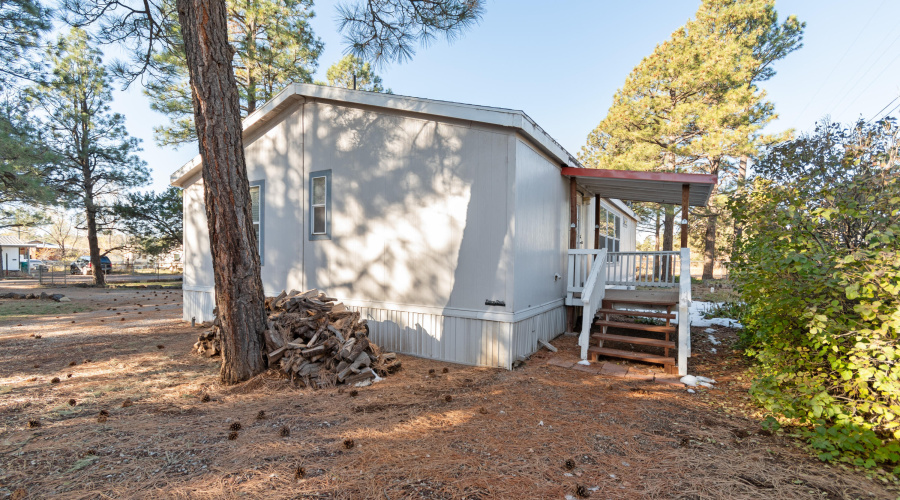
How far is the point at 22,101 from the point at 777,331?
1869 cm

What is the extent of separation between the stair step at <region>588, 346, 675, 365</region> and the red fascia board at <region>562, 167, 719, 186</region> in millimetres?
2638

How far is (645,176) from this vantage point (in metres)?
6.08

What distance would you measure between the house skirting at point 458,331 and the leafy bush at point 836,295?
2.57 metres

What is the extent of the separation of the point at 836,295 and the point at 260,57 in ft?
51.0

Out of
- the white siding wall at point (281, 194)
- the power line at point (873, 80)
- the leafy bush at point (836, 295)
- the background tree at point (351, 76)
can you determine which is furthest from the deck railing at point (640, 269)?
the background tree at point (351, 76)

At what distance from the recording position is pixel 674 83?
48.8 ft

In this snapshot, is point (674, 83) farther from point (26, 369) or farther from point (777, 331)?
point (26, 369)

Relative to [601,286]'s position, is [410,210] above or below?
above

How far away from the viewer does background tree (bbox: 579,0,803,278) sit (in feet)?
43.9

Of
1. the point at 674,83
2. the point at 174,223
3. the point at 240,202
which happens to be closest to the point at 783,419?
the point at 240,202

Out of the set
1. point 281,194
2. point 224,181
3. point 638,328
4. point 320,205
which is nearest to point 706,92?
point 638,328

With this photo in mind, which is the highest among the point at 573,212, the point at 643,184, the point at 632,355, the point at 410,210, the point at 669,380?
the point at 643,184

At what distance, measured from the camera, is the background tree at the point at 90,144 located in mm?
15141

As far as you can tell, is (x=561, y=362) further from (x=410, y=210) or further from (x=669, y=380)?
(x=410, y=210)
